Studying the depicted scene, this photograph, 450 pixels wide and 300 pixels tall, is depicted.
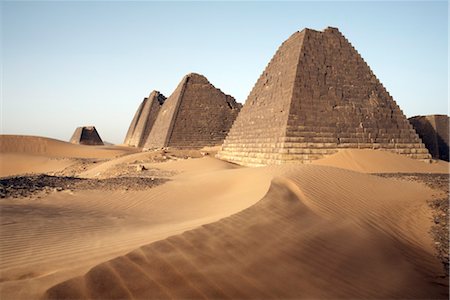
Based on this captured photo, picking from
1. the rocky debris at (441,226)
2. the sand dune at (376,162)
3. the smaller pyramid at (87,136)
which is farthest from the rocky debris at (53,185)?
the smaller pyramid at (87,136)

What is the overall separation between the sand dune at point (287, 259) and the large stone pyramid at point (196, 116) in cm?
2311

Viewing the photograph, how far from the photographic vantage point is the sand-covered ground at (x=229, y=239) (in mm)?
2291

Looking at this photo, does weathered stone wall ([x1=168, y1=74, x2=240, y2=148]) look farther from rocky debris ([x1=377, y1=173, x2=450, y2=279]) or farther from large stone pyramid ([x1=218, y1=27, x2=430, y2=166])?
rocky debris ([x1=377, y1=173, x2=450, y2=279])

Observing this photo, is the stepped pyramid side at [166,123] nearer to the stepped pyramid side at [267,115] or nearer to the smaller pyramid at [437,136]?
the stepped pyramid side at [267,115]

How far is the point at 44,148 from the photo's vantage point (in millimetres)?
26391

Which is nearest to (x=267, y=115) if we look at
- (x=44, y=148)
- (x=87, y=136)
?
(x=44, y=148)

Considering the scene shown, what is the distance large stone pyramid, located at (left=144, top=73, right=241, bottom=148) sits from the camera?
27781 mm

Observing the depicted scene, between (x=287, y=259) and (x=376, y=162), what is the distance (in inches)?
440

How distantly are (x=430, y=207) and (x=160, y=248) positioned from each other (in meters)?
5.30

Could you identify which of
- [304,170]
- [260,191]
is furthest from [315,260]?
[304,170]

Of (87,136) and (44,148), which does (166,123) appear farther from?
(87,136)

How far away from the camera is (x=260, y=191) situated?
17.6 feet

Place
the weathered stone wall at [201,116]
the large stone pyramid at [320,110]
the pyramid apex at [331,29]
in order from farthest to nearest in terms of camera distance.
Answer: the weathered stone wall at [201,116]
the pyramid apex at [331,29]
the large stone pyramid at [320,110]

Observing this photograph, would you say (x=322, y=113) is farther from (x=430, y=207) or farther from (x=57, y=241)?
(x=57, y=241)
